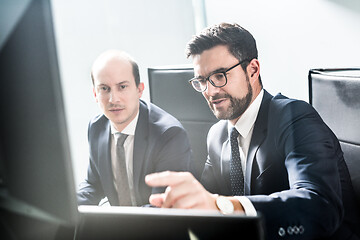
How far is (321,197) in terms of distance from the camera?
0.49 m

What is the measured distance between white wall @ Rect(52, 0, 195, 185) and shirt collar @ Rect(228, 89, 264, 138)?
1.23ft

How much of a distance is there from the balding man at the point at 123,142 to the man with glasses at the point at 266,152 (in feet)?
0.35

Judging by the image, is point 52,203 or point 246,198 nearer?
point 52,203

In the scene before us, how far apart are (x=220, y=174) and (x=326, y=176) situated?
0.78 ft

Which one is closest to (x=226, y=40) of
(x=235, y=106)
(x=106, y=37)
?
(x=235, y=106)

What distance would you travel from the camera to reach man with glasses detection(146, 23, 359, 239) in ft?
1.47

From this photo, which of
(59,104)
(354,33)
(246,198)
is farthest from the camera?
(354,33)

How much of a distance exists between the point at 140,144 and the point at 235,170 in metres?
0.22

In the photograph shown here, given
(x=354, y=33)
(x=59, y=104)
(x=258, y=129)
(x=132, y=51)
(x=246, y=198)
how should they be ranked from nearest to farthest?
(x=59, y=104)
(x=246, y=198)
(x=258, y=129)
(x=354, y=33)
(x=132, y=51)

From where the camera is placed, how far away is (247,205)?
42 cm

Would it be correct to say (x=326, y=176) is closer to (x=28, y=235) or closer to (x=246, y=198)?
(x=246, y=198)

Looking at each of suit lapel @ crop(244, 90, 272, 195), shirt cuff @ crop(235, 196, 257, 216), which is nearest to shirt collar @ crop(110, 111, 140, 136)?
suit lapel @ crop(244, 90, 272, 195)

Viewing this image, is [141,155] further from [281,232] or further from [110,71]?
[281,232]

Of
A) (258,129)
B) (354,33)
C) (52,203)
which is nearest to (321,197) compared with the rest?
(258,129)
